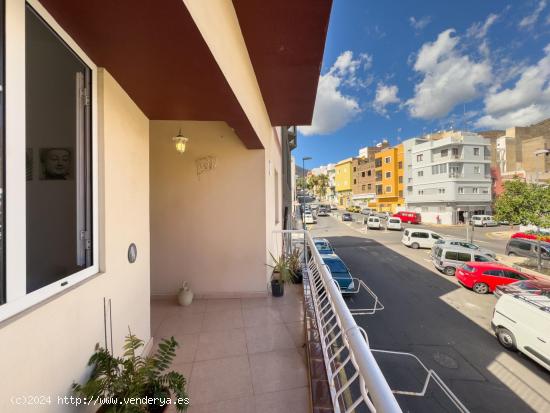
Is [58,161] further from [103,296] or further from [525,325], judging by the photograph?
[525,325]

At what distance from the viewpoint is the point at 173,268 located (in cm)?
441

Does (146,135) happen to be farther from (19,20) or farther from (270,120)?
(270,120)

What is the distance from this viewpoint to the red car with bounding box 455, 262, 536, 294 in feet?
29.6

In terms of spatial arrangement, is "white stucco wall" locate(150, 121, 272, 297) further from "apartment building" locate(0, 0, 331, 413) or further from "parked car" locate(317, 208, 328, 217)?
"parked car" locate(317, 208, 328, 217)

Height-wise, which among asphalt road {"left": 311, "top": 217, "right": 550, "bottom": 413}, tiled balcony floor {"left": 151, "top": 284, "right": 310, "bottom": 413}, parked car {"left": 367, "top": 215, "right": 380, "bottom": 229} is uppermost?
tiled balcony floor {"left": 151, "top": 284, "right": 310, "bottom": 413}

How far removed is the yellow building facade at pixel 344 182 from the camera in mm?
50638

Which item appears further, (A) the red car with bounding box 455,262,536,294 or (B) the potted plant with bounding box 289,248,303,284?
(A) the red car with bounding box 455,262,536,294

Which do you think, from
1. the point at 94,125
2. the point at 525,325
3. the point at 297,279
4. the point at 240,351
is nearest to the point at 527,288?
the point at 525,325

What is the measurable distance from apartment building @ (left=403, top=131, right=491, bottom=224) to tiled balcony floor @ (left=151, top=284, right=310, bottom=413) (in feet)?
98.6

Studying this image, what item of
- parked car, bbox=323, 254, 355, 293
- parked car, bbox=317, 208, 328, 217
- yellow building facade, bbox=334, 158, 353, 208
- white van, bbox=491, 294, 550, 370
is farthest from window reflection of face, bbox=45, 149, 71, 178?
yellow building facade, bbox=334, 158, 353, 208

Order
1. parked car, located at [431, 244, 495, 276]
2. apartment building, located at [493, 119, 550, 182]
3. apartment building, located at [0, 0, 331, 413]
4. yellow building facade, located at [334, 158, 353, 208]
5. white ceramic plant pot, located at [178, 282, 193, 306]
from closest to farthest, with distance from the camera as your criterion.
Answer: apartment building, located at [0, 0, 331, 413], white ceramic plant pot, located at [178, 282, 193, 306], parked car, located at [431, 244, 495, 276], apartment building, located at [493, 119, 550, 182], yellow building facade, located at [334, 158, 353, 208]

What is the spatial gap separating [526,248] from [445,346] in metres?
11.6

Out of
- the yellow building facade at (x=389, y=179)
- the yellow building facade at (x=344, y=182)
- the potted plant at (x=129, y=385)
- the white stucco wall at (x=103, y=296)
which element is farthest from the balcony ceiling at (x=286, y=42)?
the yellow building facade at (x=344, y=182)

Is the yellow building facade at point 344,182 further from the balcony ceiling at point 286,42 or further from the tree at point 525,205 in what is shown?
the balcony ceiling at point 286,42
